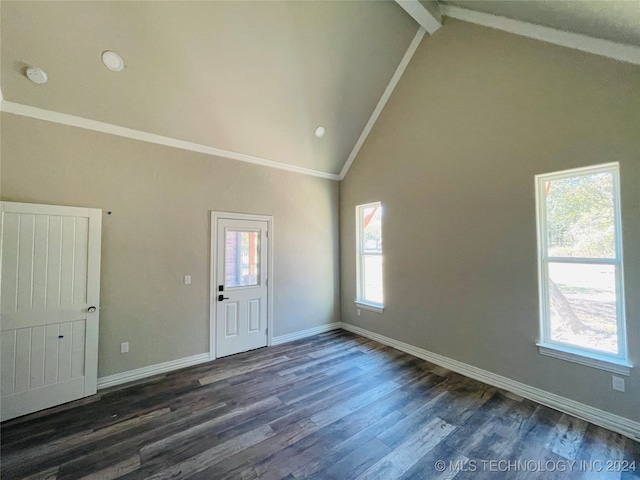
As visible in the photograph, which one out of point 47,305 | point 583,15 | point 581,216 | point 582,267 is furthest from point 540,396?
point 47,305

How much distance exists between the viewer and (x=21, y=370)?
Result: 8.01 ft

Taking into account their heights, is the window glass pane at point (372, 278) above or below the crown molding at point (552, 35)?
below

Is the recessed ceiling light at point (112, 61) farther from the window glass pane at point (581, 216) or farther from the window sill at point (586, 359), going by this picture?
the window sill at point (586, 359)

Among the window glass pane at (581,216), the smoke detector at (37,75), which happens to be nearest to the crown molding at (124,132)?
the smoke detector at (37,75)

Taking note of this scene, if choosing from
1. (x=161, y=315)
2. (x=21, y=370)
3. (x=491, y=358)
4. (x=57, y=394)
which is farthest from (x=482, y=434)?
(x=21, y=370)

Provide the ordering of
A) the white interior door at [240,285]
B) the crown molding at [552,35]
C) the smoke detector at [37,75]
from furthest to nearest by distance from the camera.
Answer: the white interior door at [240,285] < the smoke detector at [37,75] < the crown molding at [552,35]

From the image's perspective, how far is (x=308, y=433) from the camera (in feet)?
7.25

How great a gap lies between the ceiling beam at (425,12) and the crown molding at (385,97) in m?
0.23

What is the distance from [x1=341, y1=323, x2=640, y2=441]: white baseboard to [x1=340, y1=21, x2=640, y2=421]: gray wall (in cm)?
6

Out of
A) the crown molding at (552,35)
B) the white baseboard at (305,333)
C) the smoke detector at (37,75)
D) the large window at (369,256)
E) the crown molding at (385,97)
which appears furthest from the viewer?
the large window at (369,256)

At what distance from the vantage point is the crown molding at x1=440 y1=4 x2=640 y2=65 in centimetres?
217

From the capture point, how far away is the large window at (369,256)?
175 inches

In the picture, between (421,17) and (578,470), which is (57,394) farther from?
(421,17)

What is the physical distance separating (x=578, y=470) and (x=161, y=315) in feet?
13.7
